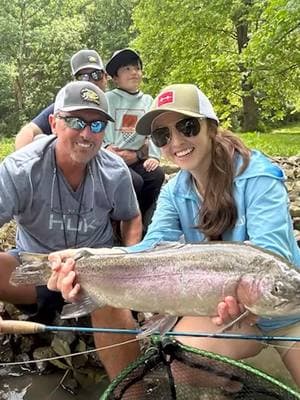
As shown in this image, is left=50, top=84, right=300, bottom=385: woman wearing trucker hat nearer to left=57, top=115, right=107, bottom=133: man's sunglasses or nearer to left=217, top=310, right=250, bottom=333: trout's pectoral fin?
left=217, top=310, right=250, bottom=333: trout's pectoral fin

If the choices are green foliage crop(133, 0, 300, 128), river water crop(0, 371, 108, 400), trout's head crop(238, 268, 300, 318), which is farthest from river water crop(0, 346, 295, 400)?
green foliage crop(133, 0, 300, 128)

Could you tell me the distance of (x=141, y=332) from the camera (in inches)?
102

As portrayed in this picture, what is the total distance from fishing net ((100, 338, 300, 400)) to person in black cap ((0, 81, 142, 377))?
1145mm

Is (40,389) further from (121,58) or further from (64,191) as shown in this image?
(121,58)

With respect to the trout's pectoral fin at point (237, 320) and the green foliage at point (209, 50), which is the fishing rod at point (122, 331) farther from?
the green foliage at point (209, 50)

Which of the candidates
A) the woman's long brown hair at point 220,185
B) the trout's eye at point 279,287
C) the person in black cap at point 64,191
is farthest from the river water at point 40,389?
the trout's eye at point 279,287

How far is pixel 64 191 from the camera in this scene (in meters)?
3.52

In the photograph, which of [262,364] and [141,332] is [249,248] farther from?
[262,364]

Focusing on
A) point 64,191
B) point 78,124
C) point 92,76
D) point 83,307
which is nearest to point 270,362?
point 83,307

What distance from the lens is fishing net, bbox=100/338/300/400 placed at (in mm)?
2516

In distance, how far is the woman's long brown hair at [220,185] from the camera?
9.11ft

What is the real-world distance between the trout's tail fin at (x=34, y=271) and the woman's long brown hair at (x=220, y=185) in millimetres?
810

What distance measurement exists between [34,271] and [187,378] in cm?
89

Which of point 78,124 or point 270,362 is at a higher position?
point 78,124
